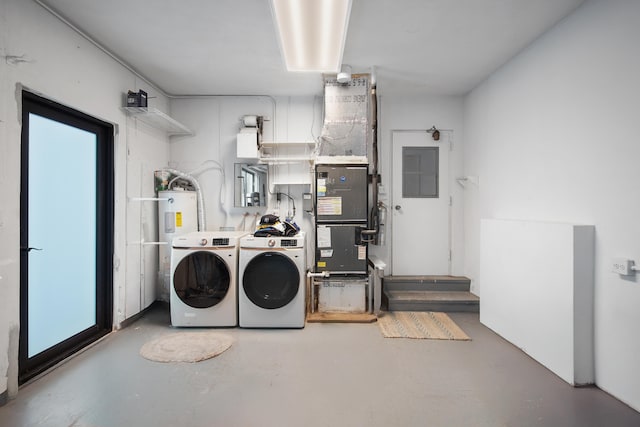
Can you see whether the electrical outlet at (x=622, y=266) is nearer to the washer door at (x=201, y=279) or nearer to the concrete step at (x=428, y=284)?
the concrete step at (x=428, y=284)

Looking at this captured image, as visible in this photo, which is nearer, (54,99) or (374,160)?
(54,99)

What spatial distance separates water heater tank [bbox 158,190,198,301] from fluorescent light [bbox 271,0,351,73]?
1.91 metres

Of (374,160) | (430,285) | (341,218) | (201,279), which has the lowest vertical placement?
(430,285)

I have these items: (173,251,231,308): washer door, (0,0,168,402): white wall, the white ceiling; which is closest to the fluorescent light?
the white ceiling

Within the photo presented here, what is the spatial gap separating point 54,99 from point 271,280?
2205 mm

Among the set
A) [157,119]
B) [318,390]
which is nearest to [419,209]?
[318,390]

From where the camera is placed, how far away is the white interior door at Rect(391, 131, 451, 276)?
3.86 m

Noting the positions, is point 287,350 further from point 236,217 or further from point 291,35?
point 291,35

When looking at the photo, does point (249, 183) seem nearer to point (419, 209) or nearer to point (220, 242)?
point (220, 242)

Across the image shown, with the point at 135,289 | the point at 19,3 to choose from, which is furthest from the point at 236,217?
the point at 19,3

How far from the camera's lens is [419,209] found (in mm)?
3867

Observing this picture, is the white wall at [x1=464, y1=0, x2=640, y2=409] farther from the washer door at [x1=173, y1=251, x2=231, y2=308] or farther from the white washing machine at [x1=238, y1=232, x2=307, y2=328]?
the washer door at [x1=173, y1=251, x2=231, y2=308]

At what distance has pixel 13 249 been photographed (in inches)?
72.3

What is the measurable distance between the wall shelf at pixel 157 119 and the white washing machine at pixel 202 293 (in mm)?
1310
